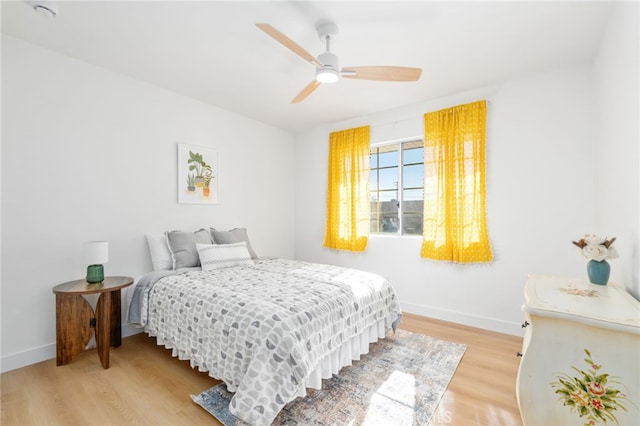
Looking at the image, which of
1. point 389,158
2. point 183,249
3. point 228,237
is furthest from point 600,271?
point 183,249

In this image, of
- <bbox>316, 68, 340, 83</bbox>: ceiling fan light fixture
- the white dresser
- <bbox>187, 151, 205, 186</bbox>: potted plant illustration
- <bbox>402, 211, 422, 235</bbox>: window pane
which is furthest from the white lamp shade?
<bbox>402, 211, 422, 235</bbox>: window pane

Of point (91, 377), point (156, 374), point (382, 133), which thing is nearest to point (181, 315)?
point (156, 374)

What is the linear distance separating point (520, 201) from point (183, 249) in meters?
3.52

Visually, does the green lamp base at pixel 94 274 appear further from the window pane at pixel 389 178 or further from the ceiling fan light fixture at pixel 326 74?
the window pane at pixel 389 178

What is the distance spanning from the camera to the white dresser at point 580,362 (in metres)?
1.17

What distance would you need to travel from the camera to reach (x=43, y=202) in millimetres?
2408

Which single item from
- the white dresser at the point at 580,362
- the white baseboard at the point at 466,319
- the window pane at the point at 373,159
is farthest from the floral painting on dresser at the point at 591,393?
the window pane at the point at 373,159

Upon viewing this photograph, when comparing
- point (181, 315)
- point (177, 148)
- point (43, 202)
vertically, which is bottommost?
point (181, 315)

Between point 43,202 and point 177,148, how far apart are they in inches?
51.3

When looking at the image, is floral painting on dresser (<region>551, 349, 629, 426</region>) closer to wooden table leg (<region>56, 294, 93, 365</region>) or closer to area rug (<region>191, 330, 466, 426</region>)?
area rug (<region>191, 330, 466, 426</region>)

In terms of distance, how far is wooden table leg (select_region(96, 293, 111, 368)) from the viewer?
226 cm

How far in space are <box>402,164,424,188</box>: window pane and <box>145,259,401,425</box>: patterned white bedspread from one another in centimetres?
157

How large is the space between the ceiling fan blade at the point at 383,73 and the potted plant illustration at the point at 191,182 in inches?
86.3

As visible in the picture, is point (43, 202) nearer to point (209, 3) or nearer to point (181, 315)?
point (181, 315)
